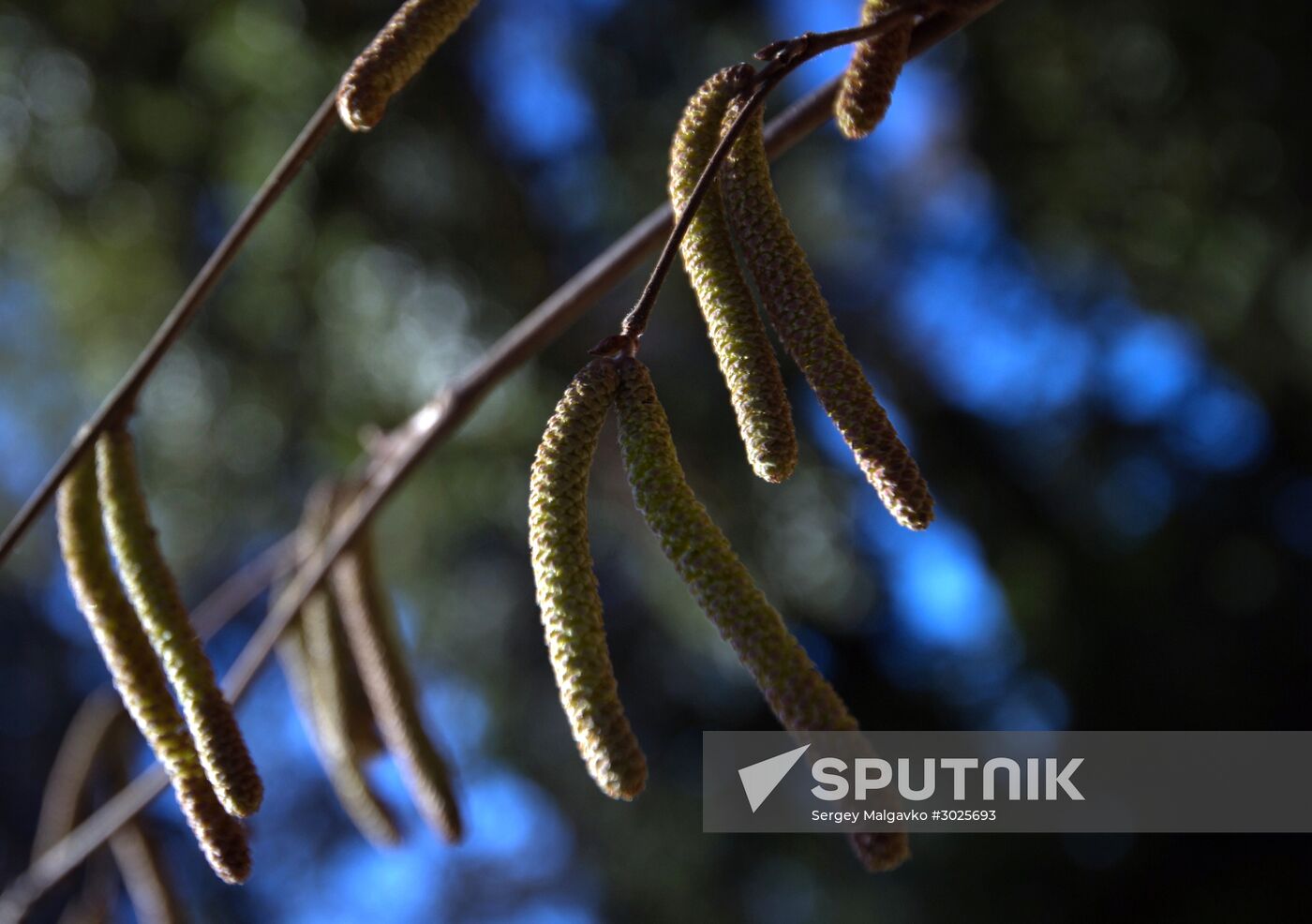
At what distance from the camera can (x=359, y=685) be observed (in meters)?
0.81

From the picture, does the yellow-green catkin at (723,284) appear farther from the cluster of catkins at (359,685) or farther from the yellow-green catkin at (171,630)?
the cluster of catkins at (359,685)

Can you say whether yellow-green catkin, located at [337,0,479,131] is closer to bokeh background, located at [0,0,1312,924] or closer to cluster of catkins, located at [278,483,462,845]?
cluster of catkins, located at [278,483,462,845]

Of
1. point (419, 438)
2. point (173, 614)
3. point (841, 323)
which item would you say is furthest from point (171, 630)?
point (841, 323)

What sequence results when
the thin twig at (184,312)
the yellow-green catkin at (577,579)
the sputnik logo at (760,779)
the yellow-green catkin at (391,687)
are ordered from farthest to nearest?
the sputnik logo at (760,779) → the yellow-green catkin at (391,687) → the thin twig at (184,312) → the yellow-green catkin at (577,579)

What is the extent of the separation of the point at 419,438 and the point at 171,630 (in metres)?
0.25

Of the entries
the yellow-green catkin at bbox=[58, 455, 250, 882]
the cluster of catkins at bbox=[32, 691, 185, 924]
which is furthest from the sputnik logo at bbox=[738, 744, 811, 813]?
the yellow-green catkin at bbox=[58, 455, 250, 882]

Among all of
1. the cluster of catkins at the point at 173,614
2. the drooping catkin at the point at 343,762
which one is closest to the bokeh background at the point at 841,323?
the drooping catkin at the point at 343,762

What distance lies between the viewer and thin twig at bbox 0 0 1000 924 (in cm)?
60

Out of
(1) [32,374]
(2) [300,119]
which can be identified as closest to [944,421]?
(2) [300,119]

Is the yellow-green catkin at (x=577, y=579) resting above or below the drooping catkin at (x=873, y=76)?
below

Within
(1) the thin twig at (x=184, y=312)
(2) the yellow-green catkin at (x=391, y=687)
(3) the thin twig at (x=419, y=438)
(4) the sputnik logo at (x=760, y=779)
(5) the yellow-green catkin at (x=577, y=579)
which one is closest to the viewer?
(5) the yellow-green catkin at (x=577, y=579)

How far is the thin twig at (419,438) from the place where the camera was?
0.60 m

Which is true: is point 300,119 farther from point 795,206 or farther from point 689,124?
point 689,124

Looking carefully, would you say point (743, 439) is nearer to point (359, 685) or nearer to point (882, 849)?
point (882, 849)
